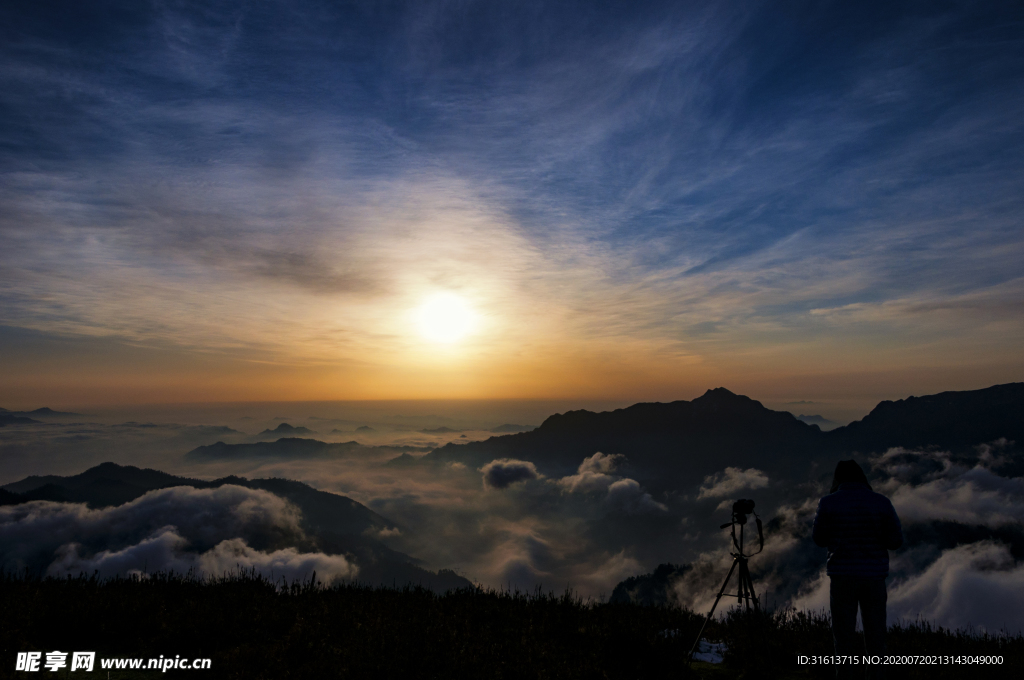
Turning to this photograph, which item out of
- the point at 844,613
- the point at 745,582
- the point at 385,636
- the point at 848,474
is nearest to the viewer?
the point at 844,613

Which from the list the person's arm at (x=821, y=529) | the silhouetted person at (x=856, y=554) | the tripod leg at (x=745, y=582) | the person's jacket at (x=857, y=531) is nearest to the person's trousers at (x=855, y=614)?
the silhouetted person at (x=856, y=554)

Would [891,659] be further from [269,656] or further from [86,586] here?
[86,586]

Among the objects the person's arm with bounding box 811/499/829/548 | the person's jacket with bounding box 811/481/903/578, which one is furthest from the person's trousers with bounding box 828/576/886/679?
the person's arm with bounding box 811/499/829/548

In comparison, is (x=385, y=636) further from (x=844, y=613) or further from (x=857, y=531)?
(x=857, y=531)

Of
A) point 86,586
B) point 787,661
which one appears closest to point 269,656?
point 86,586

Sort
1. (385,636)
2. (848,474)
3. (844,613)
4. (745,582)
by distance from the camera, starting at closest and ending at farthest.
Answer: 1. (844,613)
2. (848,474)
3. (385,636)
4. (745,582)

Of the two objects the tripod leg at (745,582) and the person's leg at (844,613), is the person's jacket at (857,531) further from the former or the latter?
the tripod leg at (745,582)

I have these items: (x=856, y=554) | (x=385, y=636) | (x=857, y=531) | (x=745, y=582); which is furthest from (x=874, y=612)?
(x=385, y=636)

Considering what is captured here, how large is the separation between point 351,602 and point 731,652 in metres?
5.92

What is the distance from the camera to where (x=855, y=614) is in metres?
5.79

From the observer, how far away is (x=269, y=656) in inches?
223

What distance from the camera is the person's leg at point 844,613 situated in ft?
18.8

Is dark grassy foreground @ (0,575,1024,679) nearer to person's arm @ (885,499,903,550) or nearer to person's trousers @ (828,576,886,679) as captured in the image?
person's trousers @ (828,576,886,679)

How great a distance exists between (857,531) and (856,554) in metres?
0.27
